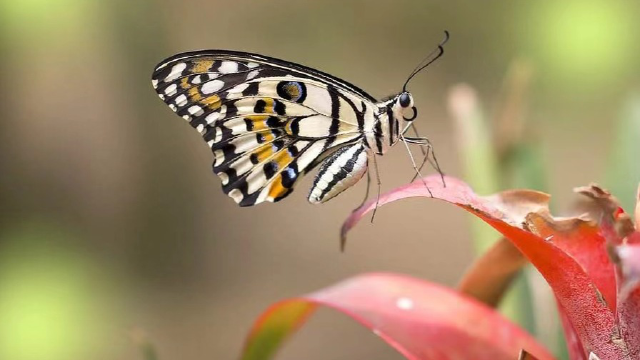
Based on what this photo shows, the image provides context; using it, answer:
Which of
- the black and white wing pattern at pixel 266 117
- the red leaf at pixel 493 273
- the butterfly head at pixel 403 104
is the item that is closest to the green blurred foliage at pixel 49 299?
the black and white wing pattern at pixel 266 117

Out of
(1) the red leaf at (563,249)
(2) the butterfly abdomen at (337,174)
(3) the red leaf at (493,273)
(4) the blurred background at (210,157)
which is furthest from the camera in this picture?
(4) the blurred background at (210,157)

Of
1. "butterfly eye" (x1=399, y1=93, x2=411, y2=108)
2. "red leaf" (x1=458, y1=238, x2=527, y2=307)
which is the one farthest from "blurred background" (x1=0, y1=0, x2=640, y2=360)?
"red leaf" (x1=458, y1=238, x2=527, y2=307)

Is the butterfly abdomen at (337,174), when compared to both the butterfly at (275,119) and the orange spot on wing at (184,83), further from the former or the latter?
the orange spot on wing at (184,83)

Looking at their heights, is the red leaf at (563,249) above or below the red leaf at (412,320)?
above

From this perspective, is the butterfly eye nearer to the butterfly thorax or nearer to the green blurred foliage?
the butterfly thorax

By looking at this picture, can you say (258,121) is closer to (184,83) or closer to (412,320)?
(184,83)

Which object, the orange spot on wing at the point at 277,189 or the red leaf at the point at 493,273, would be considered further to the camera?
the orange spot on wing at the point at 277,189

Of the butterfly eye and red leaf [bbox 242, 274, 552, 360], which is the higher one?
→ the butterfly eye
